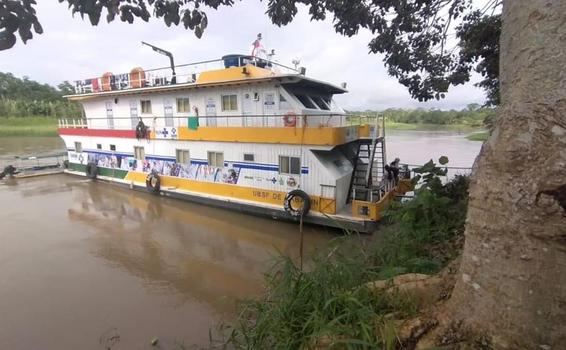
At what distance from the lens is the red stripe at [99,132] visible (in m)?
12.6

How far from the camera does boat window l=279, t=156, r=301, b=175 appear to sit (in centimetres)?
859

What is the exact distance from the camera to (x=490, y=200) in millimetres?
1382

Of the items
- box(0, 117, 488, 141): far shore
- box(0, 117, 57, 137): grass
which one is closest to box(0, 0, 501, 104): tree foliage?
box(0, 117, 488, 141): far shore

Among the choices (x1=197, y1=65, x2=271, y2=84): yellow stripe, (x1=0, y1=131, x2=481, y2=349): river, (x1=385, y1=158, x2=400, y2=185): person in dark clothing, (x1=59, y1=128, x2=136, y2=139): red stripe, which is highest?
(x1=197, y1=65, x2=271, y2=84): yellow stripe

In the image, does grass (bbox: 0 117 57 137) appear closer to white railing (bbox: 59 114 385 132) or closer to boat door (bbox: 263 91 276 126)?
white railing (bbox: 59 114 385 132)

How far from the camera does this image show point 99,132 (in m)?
13.9

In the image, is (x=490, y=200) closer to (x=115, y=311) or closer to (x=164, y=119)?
(x=115, y=311)

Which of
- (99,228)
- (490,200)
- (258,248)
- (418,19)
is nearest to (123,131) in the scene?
(99,228)

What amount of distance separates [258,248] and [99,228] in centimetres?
453

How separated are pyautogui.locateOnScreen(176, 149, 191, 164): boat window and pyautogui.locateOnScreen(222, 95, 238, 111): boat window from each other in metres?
1.97

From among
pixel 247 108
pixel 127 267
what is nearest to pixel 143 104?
pixel 247 108

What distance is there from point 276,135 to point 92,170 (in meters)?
9.65

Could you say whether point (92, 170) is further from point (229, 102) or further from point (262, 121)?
point (262, 121)

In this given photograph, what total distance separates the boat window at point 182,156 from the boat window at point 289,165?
3.57m
